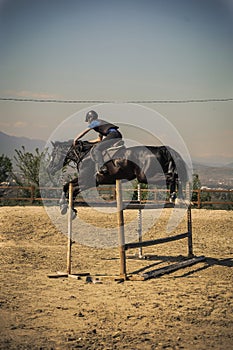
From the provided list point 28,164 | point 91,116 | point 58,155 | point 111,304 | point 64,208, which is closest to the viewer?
point 111,304

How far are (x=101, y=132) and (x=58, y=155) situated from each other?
1593mm

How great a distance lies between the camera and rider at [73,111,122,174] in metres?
8.93

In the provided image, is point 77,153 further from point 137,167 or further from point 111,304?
point 111,304

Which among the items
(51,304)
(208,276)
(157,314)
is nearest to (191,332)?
(157,314)

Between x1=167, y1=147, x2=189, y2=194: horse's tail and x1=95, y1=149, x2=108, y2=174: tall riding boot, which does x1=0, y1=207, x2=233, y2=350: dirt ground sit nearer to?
x1=167, y1=147, x2=189, y2=194: horse's tail

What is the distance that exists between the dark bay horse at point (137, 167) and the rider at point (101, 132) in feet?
0.52

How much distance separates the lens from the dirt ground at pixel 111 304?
4289 mm

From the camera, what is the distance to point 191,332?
450 cm

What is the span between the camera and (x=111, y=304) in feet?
18.4

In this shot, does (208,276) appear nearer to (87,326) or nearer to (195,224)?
(87,326)

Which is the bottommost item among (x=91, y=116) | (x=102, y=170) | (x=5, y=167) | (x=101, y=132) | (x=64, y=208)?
(x=64, y=208)

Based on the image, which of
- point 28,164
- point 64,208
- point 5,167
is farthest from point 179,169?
point 5,167

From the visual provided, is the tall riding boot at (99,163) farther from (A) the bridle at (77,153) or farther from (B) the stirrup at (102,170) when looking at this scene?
(A) the bridle at (77,153)

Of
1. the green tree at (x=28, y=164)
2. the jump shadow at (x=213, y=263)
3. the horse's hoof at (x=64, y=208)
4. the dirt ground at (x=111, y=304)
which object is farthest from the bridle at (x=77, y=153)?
the green tree at (x=28, y=164)
